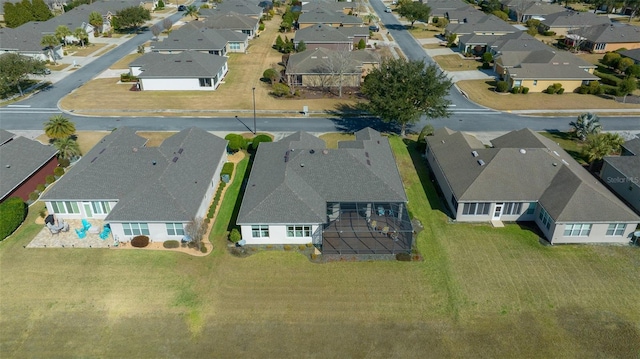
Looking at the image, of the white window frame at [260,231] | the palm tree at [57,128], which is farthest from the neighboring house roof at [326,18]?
the white window frame at [260,231]

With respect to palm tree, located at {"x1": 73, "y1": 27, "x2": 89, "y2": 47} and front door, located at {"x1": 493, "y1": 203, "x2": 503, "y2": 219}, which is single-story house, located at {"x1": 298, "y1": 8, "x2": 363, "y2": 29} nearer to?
palm tree, located at {"x1": 73, "y1": 27, "x2": 89, "y2": 47}

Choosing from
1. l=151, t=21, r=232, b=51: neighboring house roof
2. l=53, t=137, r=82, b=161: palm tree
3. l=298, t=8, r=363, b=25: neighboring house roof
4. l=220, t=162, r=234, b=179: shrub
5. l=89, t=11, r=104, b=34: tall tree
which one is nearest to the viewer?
l=220, t=162, r=234, b=179: shrub

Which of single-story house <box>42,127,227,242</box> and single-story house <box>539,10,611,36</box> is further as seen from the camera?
single-story house <box>539,10,611,36</box>

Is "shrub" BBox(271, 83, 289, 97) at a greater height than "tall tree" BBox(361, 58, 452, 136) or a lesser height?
lesser

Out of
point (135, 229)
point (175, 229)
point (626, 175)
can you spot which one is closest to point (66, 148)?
point (135, 229)

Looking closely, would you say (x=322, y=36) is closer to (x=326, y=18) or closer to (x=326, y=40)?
(x=326, y=40)

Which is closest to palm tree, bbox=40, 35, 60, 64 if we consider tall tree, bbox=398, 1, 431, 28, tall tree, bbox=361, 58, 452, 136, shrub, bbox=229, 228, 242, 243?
tall tree, bbox=361, 58, 452, 136
